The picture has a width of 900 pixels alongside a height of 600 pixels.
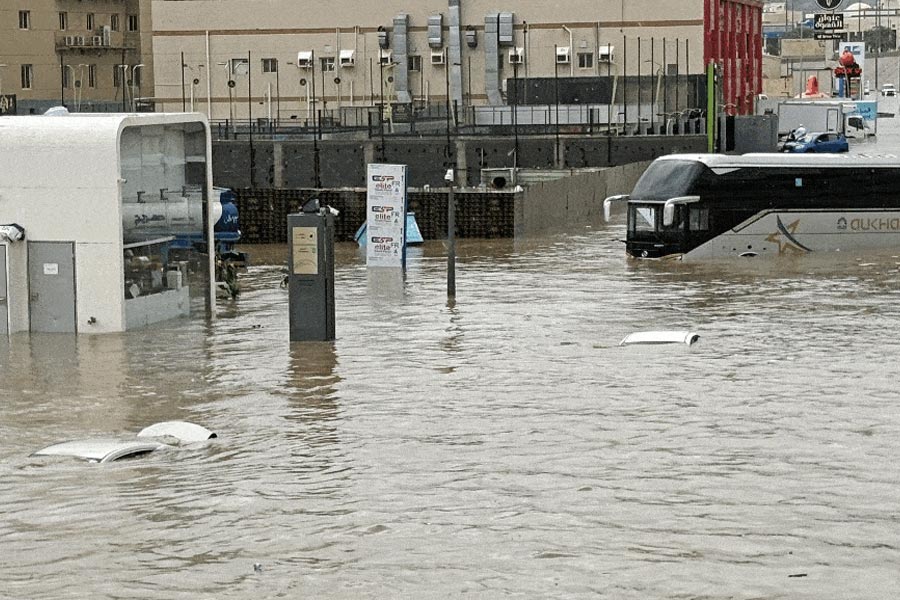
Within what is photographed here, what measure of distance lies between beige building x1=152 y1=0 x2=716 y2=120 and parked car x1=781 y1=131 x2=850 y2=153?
748 cm

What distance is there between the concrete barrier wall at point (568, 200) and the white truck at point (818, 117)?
3969 cm

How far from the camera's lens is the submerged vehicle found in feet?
141

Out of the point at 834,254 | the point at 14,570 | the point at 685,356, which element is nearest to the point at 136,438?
the point at 14,570

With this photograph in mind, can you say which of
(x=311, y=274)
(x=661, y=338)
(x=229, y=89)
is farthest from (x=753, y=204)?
(x=229, y=89)

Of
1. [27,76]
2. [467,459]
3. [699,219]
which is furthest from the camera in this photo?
[27,76]

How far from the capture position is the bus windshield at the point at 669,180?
43125mm

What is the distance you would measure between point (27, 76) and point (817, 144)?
135ft

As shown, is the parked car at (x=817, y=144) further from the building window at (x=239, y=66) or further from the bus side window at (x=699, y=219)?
the bus side window at (x=699, y=219)

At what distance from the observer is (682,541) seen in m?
14.0

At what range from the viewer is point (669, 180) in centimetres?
4350

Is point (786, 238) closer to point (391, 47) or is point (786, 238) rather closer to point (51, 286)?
point (51, 286)

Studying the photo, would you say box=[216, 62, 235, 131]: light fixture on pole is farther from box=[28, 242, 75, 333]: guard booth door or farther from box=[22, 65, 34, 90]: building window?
box=[28, 242, 75, 333]: guard booth door

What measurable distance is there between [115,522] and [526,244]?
32.2 metres

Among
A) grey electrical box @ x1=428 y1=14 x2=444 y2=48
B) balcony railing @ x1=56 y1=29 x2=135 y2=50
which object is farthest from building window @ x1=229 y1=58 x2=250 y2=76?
grey electrical box @ x1=428 y1=14 x2=444 y2=48
